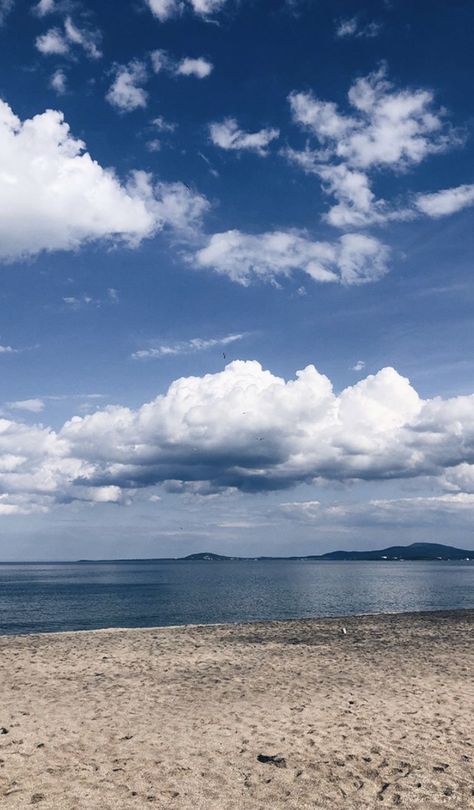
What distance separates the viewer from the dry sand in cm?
1115

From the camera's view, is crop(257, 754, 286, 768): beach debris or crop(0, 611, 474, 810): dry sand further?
crop(257, 754, 286, 768): beach debris

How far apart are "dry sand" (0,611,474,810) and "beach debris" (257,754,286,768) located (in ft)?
0.21

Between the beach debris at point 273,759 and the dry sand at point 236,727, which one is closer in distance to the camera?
the dry sand at point 236,727

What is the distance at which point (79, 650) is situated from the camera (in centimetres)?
2916

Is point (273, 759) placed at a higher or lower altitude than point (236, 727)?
higher

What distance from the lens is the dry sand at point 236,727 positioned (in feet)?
36.6

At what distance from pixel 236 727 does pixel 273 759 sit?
109 inches

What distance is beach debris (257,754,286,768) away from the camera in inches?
496

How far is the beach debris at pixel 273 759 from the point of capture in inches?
496

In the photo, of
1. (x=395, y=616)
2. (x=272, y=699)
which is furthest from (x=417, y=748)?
(x=395, y=616)

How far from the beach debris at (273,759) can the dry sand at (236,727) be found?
65 mm

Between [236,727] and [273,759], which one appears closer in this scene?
[273,759]

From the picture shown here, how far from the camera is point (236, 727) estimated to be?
15438mm

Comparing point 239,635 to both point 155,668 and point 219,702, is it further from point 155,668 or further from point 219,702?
point 219,702
